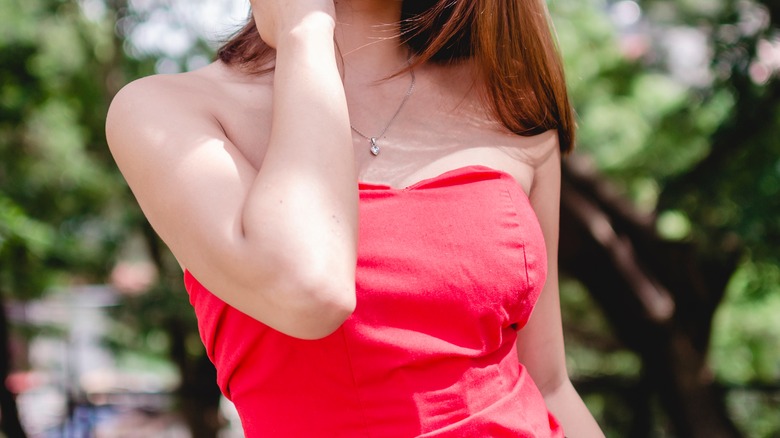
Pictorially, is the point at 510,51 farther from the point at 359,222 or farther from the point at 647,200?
the point at 647,200

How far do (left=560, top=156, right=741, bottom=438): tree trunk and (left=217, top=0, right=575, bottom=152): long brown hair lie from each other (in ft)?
18.0

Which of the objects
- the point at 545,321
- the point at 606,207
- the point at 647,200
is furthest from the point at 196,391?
the point at 545,321

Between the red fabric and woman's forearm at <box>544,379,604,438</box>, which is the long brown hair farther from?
woman's forearm at <box>544,379,604,438</box>

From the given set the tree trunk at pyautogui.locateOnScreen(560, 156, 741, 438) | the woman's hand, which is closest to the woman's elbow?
the woman's hand

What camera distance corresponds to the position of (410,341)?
4.10 feet

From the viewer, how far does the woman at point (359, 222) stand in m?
1.09

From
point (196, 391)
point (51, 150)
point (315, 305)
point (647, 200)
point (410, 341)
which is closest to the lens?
point (315, 305)

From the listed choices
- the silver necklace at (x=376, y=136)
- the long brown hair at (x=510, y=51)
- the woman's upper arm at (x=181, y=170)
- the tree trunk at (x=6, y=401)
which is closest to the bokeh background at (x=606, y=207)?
the tree trunk at (x=6, y=401)

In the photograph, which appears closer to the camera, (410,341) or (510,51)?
(410,341)

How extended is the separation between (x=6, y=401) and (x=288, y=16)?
5.85 meters

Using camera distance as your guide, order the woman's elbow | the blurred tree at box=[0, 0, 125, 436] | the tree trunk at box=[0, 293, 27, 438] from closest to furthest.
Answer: the woman's elbow, the tree trunk at box=[0, 293, 27, 438], the blurred tree at box=[0, 0, 125, 436]

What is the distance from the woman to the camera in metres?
1.09

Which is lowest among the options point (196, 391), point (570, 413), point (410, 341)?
point (196, 391)

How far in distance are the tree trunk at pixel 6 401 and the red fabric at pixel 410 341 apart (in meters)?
5.42
